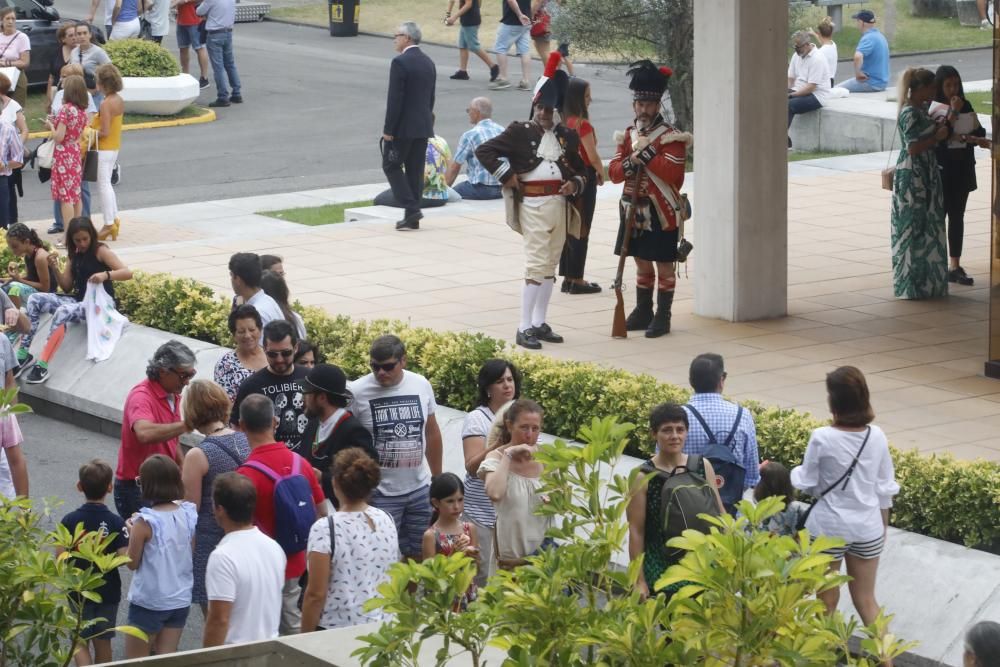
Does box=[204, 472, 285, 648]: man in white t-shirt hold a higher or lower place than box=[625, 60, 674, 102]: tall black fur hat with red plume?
lower

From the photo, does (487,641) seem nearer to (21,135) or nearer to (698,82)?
(698,82)

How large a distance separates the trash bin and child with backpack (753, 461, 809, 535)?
2820 centimetres

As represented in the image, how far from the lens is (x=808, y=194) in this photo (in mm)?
18281

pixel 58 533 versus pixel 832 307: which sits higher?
pixel 58 533

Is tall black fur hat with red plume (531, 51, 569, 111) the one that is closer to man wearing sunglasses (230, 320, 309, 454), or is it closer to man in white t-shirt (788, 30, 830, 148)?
man wearing sunglasses (230, 320, 309, 454)

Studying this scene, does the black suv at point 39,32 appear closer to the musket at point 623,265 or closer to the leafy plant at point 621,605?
the musket at point 623,265

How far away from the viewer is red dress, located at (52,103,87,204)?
16.1 metres

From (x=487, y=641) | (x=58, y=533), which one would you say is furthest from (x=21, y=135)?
(x=487, y=641)

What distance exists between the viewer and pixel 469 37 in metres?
28.5

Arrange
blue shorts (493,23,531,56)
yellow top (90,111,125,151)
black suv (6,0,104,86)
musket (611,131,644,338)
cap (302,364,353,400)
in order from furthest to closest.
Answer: blue shorts (493,23,531,56) → black suv (6,0,104,86) → yellow top (90,111,125,151) → musket (611,131,644,338) → cap (302,364,353,400)

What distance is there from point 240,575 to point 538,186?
553cm

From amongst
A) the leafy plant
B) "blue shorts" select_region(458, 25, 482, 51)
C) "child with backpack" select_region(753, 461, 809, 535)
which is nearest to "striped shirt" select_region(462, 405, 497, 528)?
"child with backpack" select_region(753, 461, 809, 535)

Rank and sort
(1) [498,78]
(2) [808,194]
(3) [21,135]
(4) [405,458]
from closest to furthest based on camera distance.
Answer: (4) [405,458] → (3) [21,135] → (2) [808,194] → (1) [498,78]

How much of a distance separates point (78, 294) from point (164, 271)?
2541 mm
